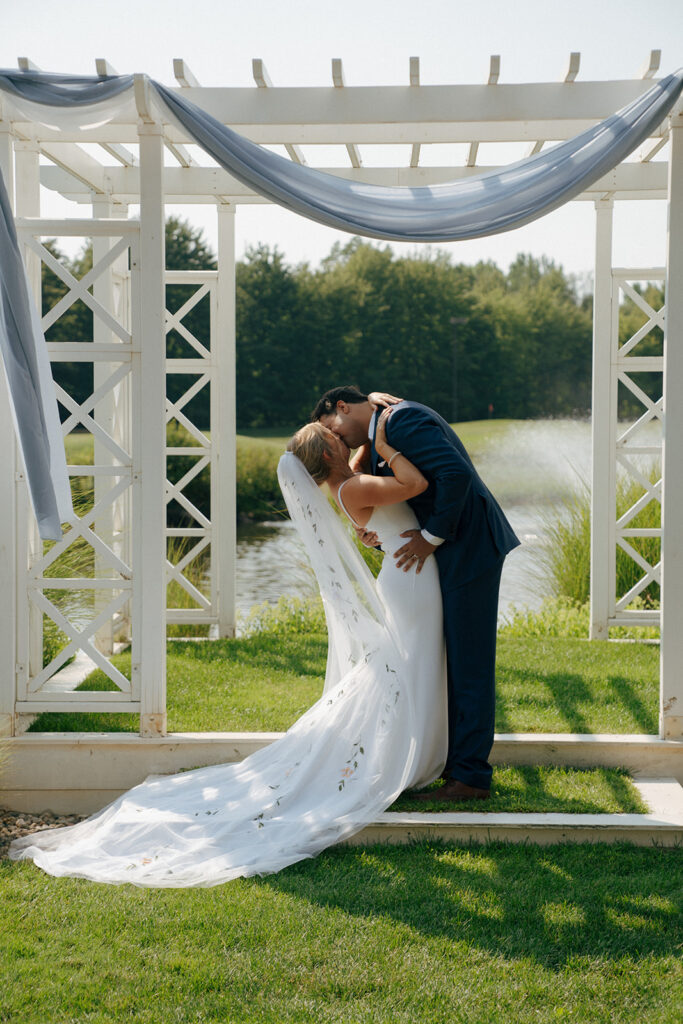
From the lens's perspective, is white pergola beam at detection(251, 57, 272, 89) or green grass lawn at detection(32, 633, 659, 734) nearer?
white pergola beam at detection(251, 57, 272, 89)

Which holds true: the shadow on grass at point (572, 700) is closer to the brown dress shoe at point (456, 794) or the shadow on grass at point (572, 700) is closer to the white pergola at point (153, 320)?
the white pergola at point (153, 320)

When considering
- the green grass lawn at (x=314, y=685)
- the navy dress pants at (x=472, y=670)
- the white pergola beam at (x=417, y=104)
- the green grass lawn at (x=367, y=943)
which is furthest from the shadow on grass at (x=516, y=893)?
the white pergola beam at (x=417, y=104)

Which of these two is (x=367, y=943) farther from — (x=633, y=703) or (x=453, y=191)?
(x=453, y=191)

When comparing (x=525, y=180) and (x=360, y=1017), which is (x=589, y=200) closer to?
(x=525, y=180)

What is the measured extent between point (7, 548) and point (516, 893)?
2.49 meters

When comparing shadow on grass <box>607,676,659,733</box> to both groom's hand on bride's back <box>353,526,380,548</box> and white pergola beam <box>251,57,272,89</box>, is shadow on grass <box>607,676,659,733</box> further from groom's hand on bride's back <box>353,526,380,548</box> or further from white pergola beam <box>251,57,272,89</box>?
white pergola beam <box>251,57,272,89</box>

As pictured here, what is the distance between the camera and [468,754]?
3.76 metres

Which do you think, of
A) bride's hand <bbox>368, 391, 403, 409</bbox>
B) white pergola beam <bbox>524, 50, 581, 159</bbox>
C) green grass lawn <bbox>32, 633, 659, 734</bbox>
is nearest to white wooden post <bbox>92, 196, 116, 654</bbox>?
green grass lawn <bbox>32, 633, 659, 734</bbox>

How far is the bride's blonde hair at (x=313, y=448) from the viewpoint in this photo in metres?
3.84

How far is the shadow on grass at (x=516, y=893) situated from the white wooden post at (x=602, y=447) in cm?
334

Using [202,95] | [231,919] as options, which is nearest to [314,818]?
[231,919]

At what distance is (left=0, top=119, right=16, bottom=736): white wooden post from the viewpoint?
13.4 feet

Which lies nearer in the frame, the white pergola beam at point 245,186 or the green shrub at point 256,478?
the white pergola beam at point 245,186

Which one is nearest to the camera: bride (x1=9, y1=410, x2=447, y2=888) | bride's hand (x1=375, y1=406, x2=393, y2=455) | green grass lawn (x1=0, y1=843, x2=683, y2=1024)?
green grass lawn (x1=0, y1=843, x2=683, y2=1024)
